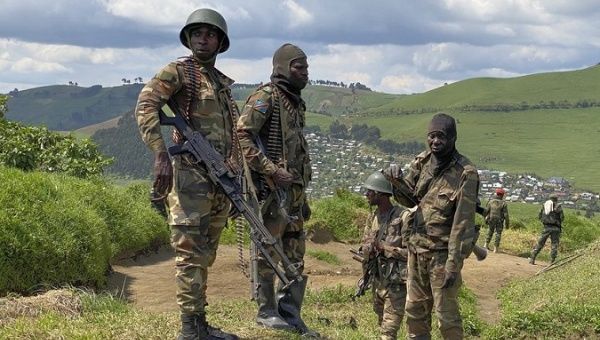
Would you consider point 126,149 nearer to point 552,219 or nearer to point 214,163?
point 552,219

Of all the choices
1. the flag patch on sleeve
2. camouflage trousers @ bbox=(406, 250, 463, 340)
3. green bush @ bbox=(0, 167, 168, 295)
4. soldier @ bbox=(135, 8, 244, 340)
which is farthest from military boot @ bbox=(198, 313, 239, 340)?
green bush @ bbox=(0, 167, 168, 295)

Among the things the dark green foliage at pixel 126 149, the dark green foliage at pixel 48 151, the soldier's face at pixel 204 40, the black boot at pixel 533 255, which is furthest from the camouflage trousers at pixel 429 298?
the dark green foliage at pixel 126 149

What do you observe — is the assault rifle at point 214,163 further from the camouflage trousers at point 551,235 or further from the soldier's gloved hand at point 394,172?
the camouflage trousers at point 551,235

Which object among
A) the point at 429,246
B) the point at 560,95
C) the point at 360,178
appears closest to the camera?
the point at 429,246

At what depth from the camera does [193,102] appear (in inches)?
221

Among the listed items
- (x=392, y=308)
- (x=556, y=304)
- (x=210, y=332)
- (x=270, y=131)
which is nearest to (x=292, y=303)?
(x=210, y=332)

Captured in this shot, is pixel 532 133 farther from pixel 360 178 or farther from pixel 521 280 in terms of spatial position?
pixel 521 280

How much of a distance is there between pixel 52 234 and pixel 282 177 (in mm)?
4762

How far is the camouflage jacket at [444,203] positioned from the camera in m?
5.91

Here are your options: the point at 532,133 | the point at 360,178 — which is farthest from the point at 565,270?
the point at 532,133

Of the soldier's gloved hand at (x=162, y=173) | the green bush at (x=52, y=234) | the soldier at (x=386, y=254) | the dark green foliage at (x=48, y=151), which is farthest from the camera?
the dark green foliage at (x=48, y=151)

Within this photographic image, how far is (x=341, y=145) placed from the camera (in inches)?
6708

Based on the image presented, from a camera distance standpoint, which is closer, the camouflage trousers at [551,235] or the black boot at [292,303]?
the black boot at [292,303]

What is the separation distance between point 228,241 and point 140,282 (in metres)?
4.83
